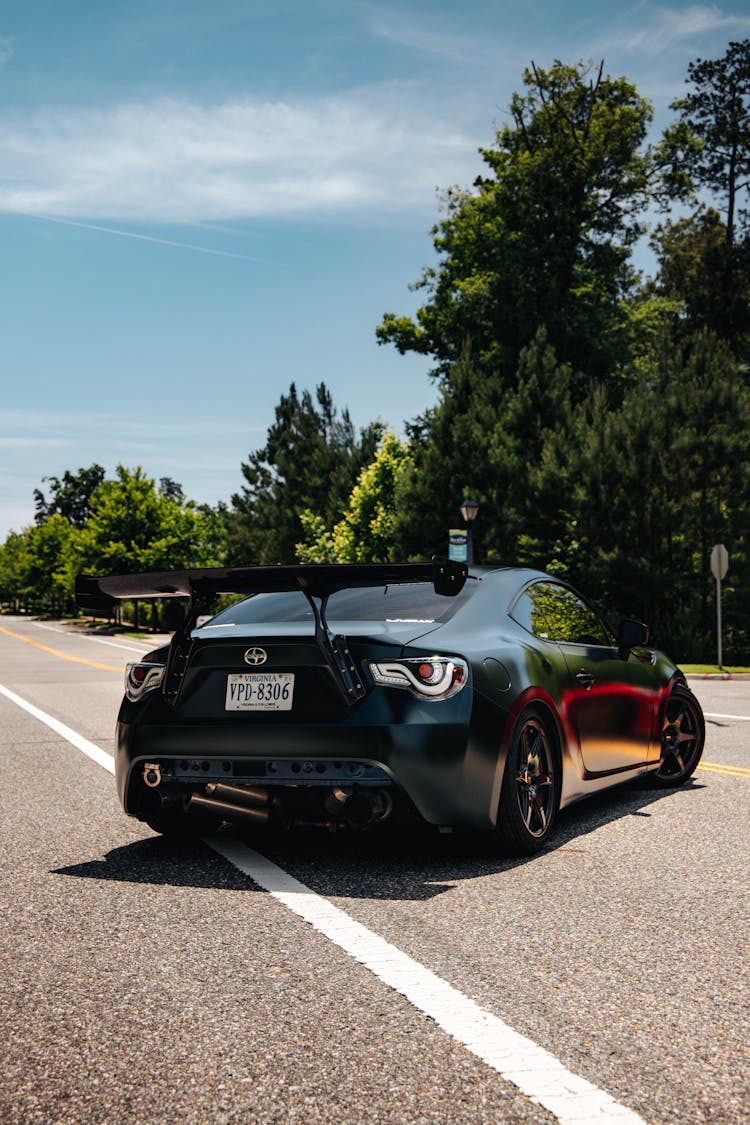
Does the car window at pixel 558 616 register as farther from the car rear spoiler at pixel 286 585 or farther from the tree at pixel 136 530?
the tree at pixel 136 530

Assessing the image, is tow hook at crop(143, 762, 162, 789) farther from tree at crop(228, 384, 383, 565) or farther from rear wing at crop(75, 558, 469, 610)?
tree at crop(228, 384, 383, 565)

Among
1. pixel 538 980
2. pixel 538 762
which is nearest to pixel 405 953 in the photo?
pixel 538 980

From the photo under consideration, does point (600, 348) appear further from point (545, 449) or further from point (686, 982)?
point (686, 982)

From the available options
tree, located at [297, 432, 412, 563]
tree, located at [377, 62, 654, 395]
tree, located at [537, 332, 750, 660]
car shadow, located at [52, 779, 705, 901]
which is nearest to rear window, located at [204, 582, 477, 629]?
car shadow, located at [52, 779, 705, 901]

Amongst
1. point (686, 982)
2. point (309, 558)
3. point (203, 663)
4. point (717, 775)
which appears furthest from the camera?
point (309, 558)

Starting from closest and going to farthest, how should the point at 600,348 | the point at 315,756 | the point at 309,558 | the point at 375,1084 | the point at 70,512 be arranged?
the point at 375,1084, the point at 315,756, the point at 600,348, the point at 309,558, the point at 70,512

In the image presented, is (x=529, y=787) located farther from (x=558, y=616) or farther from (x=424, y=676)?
(x=558, y=616)

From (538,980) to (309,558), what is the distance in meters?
59.9

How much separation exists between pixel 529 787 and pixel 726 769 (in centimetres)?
391

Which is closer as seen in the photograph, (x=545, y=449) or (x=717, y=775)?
(x=717, y=775)

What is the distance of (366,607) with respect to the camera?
6109 mm

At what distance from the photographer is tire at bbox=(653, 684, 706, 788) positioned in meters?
8.41

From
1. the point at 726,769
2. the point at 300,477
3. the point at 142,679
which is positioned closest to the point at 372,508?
the point at 300,477

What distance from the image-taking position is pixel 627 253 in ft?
156
